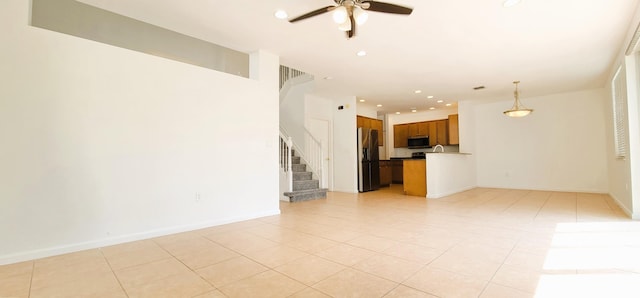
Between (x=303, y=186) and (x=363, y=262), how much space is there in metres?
3.85

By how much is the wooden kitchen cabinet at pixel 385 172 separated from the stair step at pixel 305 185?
3.29 metres

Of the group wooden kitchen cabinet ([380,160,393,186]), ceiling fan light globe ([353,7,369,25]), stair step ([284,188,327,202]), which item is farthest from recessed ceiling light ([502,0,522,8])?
wooden kitchen cabinet ([380,160,393,186])

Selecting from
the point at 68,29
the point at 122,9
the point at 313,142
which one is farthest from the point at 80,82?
the point at 313,142

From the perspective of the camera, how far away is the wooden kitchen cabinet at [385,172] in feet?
29.7

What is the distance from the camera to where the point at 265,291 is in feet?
6.19

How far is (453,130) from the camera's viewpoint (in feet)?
28.6

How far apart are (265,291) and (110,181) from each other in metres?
2.33

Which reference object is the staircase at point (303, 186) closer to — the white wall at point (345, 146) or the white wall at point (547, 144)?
the white wall at point (345, 146)

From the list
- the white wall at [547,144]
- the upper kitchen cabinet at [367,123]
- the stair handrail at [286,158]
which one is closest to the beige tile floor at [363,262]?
the stair handrail at [286,158]

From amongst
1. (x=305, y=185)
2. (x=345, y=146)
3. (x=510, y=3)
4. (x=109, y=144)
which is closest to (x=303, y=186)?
(x=305, y=185)

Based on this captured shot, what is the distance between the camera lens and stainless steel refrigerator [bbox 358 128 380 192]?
7.52 metres

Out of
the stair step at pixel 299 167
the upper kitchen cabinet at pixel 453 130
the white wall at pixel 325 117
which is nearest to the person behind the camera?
the stair step at pixel 299 167

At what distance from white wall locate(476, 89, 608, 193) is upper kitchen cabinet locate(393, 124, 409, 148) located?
2.34 m

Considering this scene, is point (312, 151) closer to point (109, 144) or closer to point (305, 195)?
point (305, 195)
